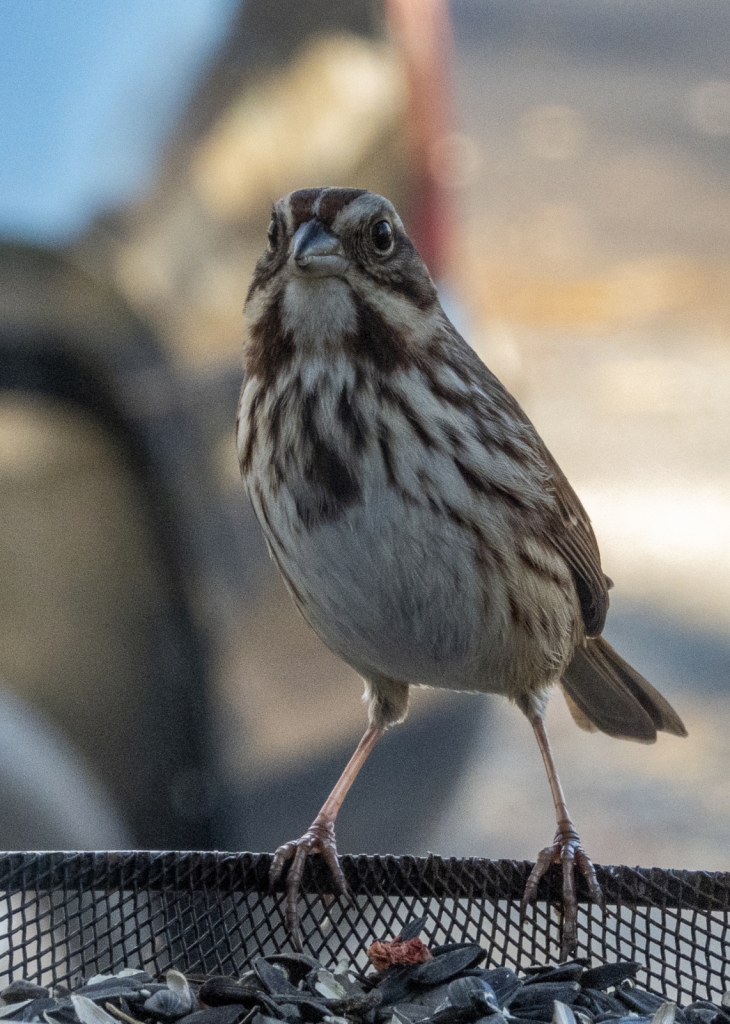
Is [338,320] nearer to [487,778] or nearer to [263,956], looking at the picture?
[263,956]

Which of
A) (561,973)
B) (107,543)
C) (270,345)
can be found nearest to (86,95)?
(107,543)

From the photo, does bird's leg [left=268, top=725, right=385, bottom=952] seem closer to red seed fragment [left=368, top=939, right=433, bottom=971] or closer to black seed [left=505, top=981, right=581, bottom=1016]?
red seed fragment [left=368, top=939, right=433, bottom=971]

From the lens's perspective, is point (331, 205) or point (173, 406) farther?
point (173, 406)

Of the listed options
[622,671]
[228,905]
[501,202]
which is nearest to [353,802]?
[622,671]

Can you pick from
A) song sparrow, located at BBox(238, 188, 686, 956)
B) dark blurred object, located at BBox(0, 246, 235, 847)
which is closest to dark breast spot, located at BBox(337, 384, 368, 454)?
song sparrow, located at BBox(238, 188, 686, 956)

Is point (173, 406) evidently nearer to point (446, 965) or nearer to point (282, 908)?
point (282, 908)

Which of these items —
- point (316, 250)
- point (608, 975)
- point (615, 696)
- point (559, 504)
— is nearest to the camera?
point (316, 250)
